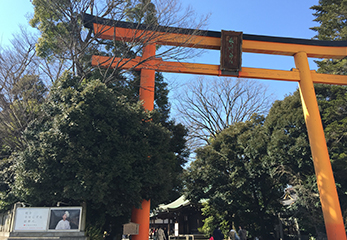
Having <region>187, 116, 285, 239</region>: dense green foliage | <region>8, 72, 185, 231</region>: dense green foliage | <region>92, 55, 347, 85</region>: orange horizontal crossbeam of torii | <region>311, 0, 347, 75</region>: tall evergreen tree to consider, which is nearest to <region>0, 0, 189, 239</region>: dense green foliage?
<region>8, 72, 185, 231</region>: dense green foliage

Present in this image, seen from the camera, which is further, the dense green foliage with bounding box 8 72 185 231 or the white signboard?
the dense green foliage with bounding box 8 72 185 231

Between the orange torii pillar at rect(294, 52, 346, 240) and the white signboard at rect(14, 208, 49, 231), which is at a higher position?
the orange torii pillar at rect(294, 52, 346, 240)

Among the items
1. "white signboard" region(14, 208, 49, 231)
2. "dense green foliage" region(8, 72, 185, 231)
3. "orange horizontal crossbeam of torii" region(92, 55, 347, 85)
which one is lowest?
"white signboard" region(14, 208, 49, 231)

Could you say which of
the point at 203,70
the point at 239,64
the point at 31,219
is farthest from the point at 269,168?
the point at 31,219

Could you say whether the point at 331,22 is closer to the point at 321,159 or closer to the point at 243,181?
the point at 321,159

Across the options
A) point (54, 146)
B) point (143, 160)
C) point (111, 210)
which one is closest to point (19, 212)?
point (54, 146)

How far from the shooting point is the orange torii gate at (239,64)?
9641 millimetres

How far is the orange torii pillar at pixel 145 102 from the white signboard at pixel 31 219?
9.22 feet

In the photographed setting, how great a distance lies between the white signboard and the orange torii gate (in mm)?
2813

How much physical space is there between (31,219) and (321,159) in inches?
399

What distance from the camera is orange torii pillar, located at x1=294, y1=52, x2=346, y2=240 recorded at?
A: 374 inches

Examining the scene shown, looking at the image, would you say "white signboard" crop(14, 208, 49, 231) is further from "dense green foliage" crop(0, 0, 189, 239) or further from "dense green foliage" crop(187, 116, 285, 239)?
"dense green foliage" crop(187, 116, 285, 239)

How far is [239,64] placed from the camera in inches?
436

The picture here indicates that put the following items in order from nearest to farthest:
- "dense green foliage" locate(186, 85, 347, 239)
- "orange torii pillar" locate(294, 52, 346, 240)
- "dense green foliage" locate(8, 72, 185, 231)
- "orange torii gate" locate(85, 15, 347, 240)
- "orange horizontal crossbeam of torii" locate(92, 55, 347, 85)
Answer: "dense green foliage" locate(8, 72, 185, 231), "orange torii pillar" locate(294, 52, 346, 240), "orange torii gate" locate(85, 15, 347, 240), "orange horizontal crossbeam of torii" locate(92, 55, 347, 85), "dense green foliage" locate(186, 85, 347, 239)
